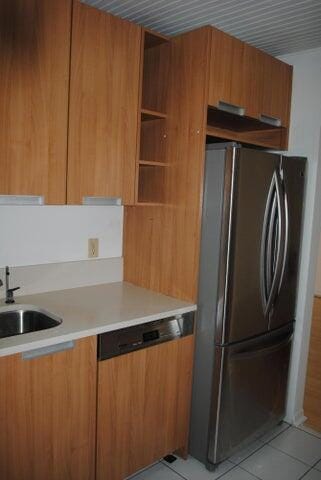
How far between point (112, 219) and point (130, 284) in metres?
0.42

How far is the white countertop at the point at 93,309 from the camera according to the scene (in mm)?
1498

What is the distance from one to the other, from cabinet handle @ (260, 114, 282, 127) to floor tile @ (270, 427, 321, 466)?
1.91 metres

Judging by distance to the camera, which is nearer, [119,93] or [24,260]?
[119,93]

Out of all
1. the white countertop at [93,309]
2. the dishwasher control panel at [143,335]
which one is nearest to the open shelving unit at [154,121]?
the white countertop at [93,309]

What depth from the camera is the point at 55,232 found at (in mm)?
2182

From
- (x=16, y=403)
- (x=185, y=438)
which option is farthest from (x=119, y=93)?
(x=185, y=438)

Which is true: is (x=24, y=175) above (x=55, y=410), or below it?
above

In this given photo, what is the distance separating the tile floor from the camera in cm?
205

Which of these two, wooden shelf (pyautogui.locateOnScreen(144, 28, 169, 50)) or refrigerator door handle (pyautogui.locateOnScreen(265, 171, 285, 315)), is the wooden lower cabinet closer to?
refrigerator door handle (pyautogui.locateOnScreen(265, 171, 285, 315))

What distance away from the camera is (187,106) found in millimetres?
2014

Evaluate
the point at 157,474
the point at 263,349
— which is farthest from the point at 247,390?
the point at 157,474

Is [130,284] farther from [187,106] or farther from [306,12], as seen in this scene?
[306,12]

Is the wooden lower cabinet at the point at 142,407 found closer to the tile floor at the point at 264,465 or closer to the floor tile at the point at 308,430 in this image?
the tile floor at the point at 264,465

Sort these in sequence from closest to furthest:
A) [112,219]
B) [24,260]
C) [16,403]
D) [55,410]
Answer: [16,403] < [55,410] < [24,260] < [112,219]
